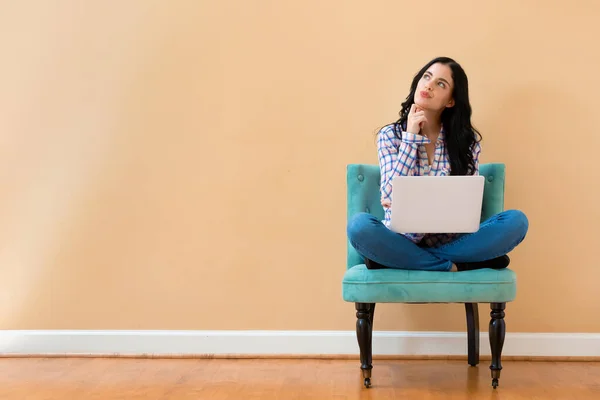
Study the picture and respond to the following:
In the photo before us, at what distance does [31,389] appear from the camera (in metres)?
2.22

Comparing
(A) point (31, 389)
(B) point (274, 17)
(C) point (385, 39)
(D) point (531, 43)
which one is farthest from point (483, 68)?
(A) point (31, 389)

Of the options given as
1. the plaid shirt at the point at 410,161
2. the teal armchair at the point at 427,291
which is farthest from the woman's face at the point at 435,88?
the teal armchair at the point at 427,291

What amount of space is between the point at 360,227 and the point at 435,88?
0.60 metres

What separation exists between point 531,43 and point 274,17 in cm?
97

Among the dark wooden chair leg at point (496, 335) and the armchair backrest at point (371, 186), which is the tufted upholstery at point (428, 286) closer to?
the dark wooden chair leg at point (496, 335)

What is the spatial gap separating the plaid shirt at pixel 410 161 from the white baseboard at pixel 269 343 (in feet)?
1.77

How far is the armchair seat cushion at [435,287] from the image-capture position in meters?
2.08

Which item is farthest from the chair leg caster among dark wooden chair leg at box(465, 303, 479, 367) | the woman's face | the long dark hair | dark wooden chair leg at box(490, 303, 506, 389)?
the woman's face

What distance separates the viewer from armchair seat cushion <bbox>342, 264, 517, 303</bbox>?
208 centimetres

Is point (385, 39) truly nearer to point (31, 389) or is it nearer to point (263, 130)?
point (263, 130)

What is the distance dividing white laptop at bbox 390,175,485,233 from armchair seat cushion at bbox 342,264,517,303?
14cm

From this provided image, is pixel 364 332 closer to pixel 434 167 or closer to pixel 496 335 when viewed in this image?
pixel 496 335

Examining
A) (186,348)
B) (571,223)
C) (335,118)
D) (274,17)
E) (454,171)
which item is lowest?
(186,348)

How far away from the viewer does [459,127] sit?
2.40m
